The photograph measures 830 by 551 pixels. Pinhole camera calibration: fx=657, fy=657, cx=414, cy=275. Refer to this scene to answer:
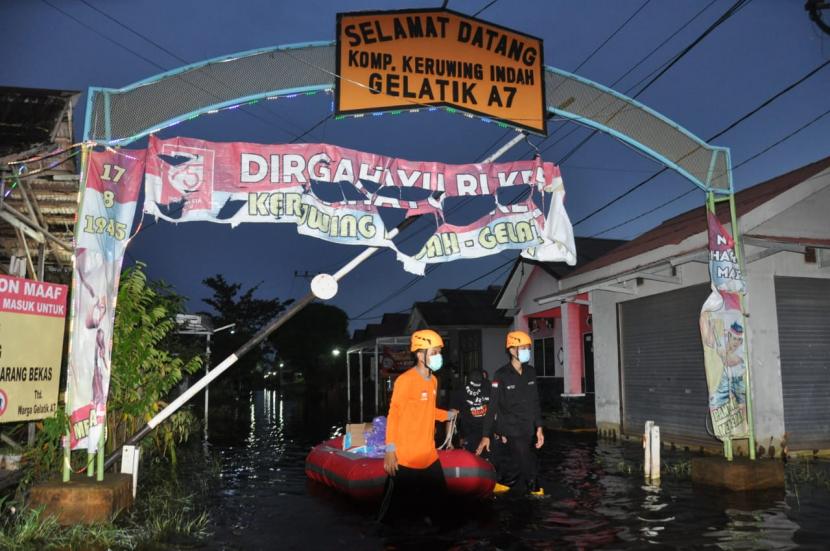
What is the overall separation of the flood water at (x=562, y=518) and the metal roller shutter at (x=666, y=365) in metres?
3.14

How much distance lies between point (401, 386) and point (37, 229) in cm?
732

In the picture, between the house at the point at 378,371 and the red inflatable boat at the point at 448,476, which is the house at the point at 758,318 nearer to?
the red inflatable boat at the point at 448,476

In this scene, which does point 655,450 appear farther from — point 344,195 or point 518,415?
point 344,195

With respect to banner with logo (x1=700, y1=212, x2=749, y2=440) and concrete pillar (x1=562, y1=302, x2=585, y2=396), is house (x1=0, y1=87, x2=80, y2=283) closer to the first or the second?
banner with logo (x1=700, y1=212, x2=749, y2=440)

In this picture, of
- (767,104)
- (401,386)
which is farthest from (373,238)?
(767,104)

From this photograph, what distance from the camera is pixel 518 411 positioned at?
29.3 ft


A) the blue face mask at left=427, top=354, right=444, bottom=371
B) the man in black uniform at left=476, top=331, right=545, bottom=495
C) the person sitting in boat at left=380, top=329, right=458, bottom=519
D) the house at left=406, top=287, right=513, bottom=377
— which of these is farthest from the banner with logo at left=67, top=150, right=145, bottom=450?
the house at left=406, top=287, right=513, bottom=377

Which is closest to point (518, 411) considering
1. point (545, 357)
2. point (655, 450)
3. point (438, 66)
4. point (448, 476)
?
point (448, 476)

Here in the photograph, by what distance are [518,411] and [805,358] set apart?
7780 millimetres

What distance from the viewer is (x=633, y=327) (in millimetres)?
16516

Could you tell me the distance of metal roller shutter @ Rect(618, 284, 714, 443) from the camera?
46.6ft

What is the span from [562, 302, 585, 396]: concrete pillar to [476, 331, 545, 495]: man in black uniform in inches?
484

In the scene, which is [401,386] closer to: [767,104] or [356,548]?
[356,548]

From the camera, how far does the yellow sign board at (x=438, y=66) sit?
29.6 feet
